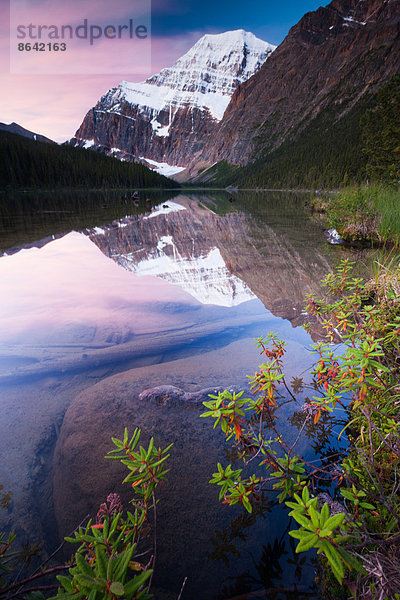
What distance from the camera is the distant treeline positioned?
68.4 meters

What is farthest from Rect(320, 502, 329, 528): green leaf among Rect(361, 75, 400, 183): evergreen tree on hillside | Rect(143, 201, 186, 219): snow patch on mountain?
Rect(361, 75, 400, 183): evergreen tree on hillside

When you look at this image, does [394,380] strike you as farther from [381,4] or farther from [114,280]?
[381,4]

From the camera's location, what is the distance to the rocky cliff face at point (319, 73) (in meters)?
130

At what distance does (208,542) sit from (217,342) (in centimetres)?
299

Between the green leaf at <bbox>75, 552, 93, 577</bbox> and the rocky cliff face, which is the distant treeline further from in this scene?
the rocky cliff face

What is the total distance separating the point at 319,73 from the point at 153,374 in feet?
693

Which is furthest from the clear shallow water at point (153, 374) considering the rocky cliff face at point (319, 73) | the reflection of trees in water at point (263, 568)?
the rocky cliff face at point (319, 73)

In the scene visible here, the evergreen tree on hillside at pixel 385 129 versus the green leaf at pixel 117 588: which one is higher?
the evergreen tree on hillside at pixel 385 129

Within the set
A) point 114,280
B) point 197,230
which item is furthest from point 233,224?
point 114,280

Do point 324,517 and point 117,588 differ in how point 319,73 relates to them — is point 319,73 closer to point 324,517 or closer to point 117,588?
point 324,517

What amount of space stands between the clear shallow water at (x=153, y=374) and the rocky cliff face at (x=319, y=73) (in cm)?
15193

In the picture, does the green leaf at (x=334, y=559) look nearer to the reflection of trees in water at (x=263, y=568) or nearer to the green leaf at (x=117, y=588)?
the green leaf at (x=117, y=588)

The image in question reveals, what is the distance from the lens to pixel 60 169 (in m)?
77.6

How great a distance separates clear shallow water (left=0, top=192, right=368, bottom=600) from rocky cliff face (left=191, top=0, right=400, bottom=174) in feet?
498
